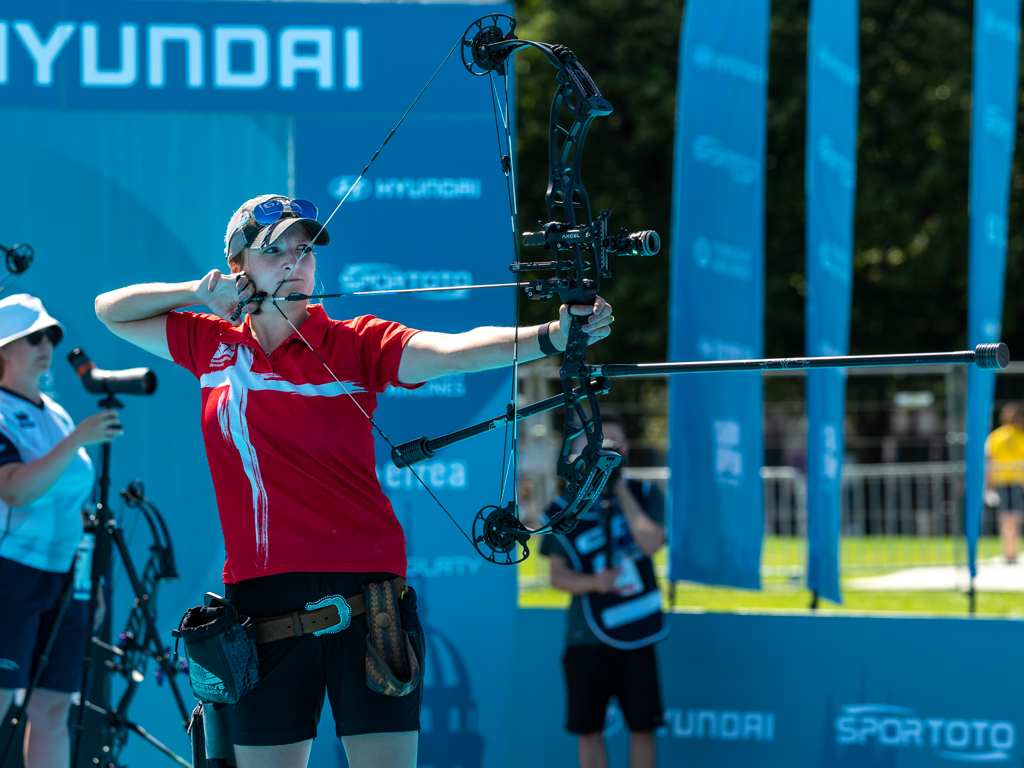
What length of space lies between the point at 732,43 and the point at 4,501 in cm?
381

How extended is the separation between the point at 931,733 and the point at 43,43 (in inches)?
188

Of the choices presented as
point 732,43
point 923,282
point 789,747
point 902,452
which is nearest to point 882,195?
point 923,282

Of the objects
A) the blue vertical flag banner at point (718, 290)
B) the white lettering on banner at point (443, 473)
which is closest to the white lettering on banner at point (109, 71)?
the white lettering on banner at point (443, 473)

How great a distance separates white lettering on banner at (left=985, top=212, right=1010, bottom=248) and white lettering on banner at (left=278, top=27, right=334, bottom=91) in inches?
133

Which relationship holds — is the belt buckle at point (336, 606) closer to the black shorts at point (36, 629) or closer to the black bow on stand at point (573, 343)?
the black bow on stand at point (573, 343)

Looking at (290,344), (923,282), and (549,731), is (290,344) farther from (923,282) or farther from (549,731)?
(923,282)

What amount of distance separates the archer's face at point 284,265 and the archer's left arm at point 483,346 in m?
0.30

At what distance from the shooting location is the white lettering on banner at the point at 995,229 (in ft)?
18.0

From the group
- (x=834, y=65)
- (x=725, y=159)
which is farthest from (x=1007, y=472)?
(x=725, y=159)

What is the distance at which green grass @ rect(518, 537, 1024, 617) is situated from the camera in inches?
316

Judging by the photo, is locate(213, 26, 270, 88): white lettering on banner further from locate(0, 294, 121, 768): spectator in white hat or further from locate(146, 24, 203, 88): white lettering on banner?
locate(0, 294, 121, 768): spectator in white hat

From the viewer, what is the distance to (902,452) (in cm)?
1006

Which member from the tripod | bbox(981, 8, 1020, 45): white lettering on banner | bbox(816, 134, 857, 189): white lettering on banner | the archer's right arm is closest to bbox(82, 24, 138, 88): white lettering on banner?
the tripod

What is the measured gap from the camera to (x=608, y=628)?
429 cm
